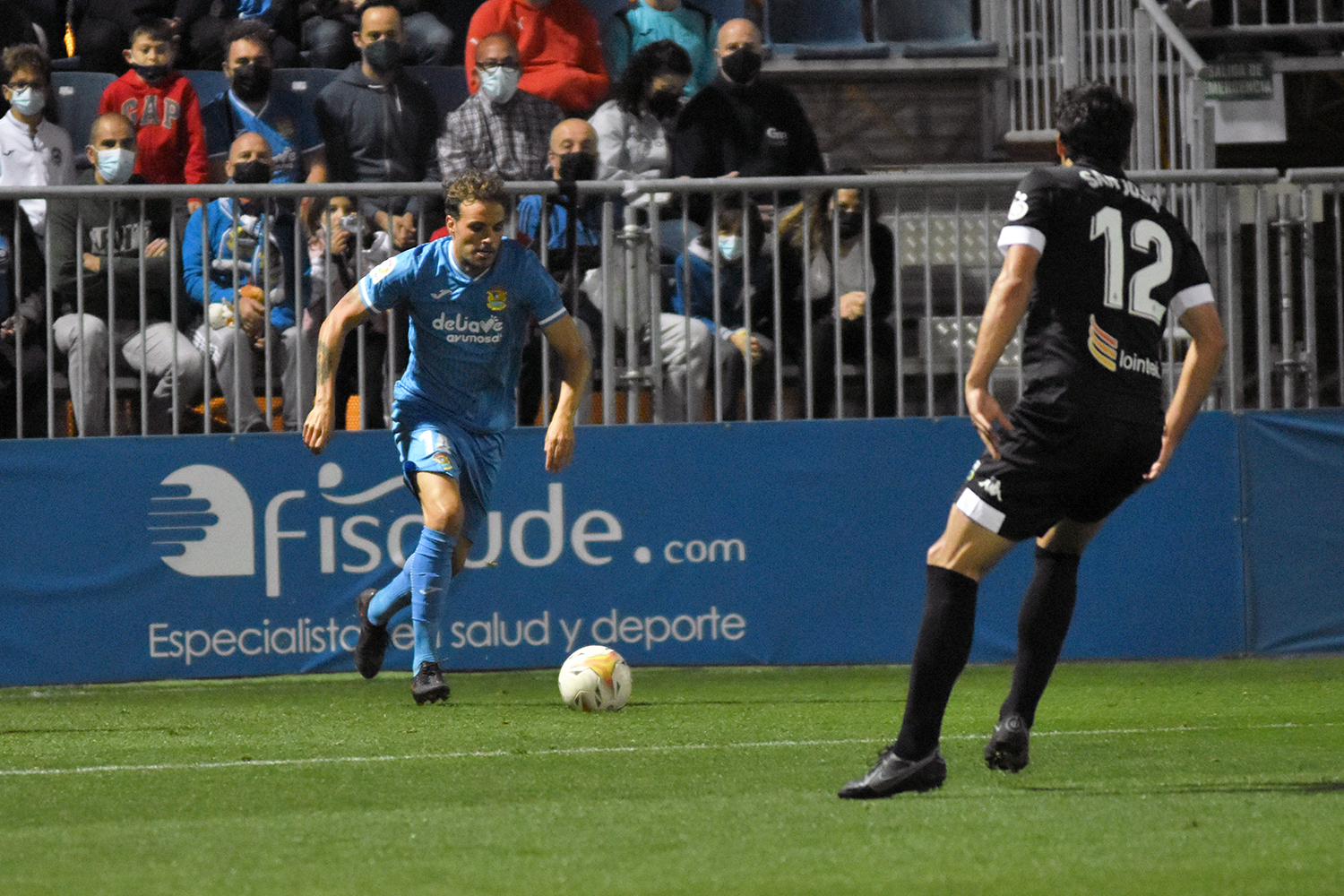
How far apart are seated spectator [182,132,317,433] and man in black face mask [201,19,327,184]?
7.65 feet

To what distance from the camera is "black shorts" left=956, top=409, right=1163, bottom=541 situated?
16.8 feet

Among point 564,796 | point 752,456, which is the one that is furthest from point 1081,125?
point 752,456

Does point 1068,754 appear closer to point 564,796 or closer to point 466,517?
point 564,796

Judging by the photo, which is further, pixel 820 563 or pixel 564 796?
pixel 820 563

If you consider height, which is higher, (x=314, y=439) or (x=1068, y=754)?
(x=314, y=439)

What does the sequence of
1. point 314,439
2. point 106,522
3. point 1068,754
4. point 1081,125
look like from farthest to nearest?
1. point 106,522
2. point 314,439
3. point 1068,754
4. point 1081,125

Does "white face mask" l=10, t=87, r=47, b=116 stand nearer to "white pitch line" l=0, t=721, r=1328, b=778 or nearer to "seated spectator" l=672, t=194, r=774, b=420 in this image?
"seated spectator" l=672, t=194, r=774, b=420

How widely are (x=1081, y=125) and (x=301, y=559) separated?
17.7 feet

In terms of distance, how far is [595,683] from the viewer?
7.69m

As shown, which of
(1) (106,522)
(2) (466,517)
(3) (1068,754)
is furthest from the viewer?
(1) (106,522)

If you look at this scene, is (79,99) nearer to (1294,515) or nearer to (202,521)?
(202,521)

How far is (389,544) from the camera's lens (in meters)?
9.54

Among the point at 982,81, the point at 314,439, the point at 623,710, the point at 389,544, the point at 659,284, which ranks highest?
the point at 982,81

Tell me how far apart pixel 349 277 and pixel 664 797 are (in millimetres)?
5051
